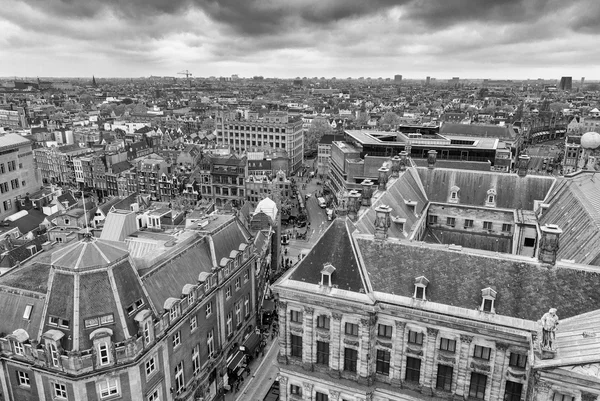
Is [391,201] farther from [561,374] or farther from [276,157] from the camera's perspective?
[276,157]

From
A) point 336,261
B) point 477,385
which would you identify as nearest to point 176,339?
point 336,261

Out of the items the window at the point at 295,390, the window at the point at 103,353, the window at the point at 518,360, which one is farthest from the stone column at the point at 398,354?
the window at the point at 103,353

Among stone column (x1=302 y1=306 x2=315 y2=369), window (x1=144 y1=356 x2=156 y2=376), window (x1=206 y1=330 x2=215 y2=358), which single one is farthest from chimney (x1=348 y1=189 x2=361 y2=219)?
window (x1=144 y1=356 x2=156 y2=376)

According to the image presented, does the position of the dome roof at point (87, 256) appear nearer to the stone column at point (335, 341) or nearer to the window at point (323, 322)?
the window at point (323, 322)

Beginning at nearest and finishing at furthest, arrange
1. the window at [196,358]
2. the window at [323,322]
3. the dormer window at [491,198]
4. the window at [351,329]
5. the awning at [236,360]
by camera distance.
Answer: the window at [351,329]
the window at [323,322]
the window at [196,358]
the awning at [236,360]
the dormer window at [491,198]

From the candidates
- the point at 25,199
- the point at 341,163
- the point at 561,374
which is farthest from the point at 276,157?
the point at 561,374

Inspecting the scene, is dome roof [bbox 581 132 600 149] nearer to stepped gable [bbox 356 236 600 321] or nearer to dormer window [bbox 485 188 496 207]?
dormer window [bbox 485 188 496 207]

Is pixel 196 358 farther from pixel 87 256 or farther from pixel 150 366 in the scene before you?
pixel 87 256
